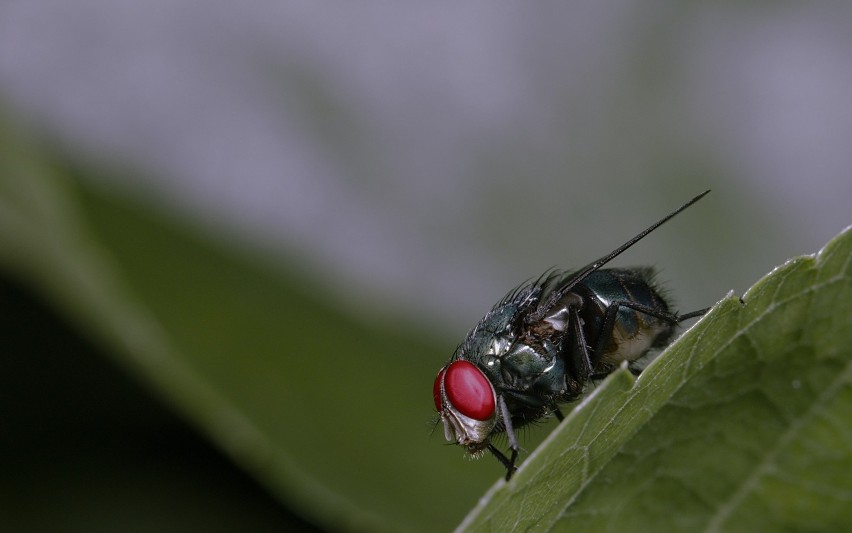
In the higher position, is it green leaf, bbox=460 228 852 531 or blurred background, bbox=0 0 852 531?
blurred background, bbox=0 0 852 531

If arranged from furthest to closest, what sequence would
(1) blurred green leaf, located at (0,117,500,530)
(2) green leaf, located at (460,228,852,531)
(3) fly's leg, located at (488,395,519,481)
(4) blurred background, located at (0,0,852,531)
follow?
(4) blurred background, located at (0,0,852,531) → (1) blurred green leaf, located at (0,117,500,530) → (3) fly's leg, located at (488,395,519,481) → (2) green leaf, located at (460,228,852,531)

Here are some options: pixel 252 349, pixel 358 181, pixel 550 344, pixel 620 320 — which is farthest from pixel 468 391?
pixel 358 181

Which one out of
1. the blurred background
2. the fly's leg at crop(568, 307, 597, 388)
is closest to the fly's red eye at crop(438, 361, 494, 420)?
the fly's leg at crop(568, 307, 597, 388)

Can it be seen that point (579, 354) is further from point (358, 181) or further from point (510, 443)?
point (358, 181)

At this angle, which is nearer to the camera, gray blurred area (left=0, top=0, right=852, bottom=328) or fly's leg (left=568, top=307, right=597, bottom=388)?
fly's leg (left=568, top=307, right=597, bottom=388)

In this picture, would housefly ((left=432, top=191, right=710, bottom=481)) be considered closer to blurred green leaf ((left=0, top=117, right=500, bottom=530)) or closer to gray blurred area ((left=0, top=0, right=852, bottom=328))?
blurred green leaf ((left=0, top=117, right=500, bottom=530))

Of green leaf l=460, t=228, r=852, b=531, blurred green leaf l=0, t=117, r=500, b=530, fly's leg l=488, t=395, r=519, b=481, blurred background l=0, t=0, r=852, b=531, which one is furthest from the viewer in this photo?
blurred background l=0, t=0, r=852, b=531
